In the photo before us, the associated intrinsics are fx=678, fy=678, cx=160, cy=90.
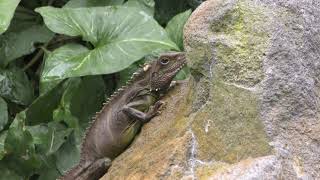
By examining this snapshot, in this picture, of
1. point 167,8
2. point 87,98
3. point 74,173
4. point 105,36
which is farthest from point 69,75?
point 167,8

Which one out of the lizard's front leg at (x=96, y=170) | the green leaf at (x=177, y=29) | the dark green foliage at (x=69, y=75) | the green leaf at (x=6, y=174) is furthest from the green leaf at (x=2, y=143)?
the green leaf at (x=177, y=29)

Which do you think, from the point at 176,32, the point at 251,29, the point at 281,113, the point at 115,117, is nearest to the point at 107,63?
the point at 115,117

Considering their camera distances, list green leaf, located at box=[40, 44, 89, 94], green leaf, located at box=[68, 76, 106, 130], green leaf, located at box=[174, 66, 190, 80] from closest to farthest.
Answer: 1. green leaf, located at box=[40, 44, 89, 94]
2. green leaf, located at box=[174, 66, 190, 80]
3. green leaf, located at box=[68, 76, 106, 130]

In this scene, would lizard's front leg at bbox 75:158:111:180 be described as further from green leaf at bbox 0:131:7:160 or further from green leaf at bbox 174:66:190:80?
green leaf at bbox 174:66:190:80

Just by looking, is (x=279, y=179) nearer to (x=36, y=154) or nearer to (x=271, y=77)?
(x=271, y=77)

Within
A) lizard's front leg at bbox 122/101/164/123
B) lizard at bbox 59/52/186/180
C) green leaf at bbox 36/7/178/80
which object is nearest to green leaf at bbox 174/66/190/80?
green leaf at bbox 36/7/178/80

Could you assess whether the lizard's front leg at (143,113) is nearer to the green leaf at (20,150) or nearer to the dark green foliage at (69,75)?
the dark green foliage at (69,75)
